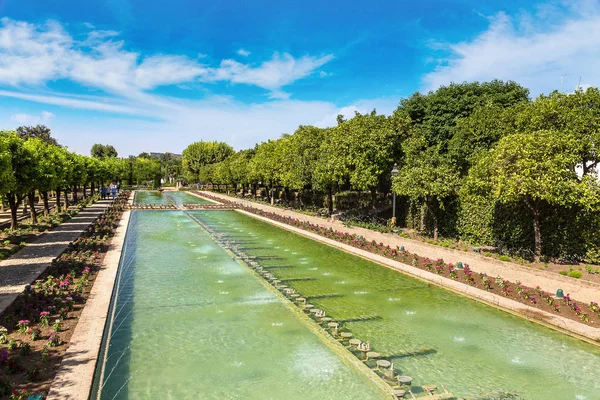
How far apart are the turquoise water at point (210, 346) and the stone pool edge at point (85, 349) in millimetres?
350

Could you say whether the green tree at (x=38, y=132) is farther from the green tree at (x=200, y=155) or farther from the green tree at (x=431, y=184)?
the green tree at (x=431, y=184)

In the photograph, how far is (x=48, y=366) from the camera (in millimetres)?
8047

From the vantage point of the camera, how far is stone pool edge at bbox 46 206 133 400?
7246mm

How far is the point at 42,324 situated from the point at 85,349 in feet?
6.97

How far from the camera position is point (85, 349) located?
29.0 feet

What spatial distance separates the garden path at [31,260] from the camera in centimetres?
1275

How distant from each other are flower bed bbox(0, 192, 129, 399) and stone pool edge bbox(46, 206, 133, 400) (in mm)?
164

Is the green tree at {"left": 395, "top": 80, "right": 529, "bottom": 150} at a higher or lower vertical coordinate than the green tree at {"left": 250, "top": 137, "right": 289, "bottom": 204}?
higher

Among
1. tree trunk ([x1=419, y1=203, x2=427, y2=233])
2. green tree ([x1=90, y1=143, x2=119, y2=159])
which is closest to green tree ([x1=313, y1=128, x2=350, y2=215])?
tree trunk ([x1=419, y1=203, x2=427, y2=233])

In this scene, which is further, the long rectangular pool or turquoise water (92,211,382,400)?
the long rectangular pool

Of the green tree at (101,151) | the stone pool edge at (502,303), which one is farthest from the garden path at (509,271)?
the green tree at (101,151)

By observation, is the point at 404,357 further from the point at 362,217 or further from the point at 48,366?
the point at 362,217

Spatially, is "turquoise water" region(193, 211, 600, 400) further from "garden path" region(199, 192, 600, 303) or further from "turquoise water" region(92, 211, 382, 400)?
"garden path" region(199, 192, 600, 303)

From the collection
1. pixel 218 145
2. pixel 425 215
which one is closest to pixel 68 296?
pixel 425 215
